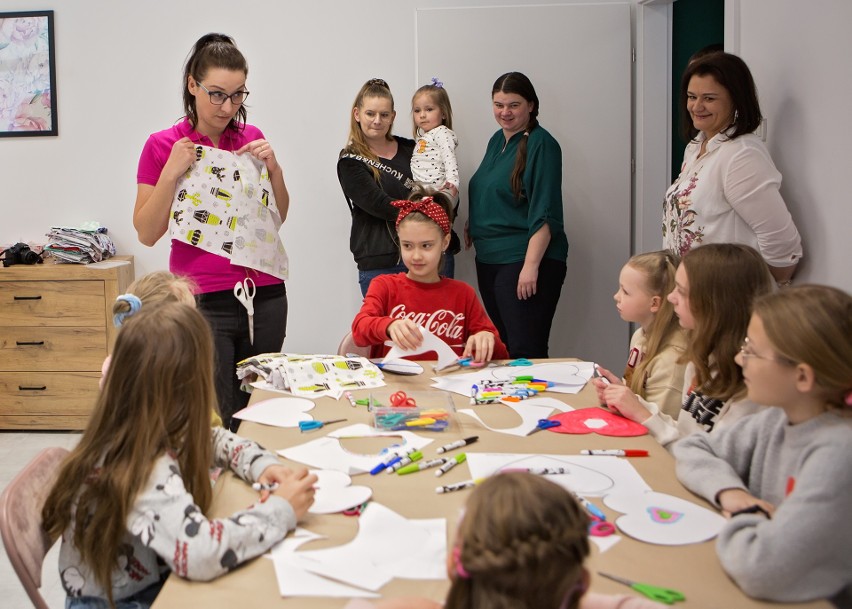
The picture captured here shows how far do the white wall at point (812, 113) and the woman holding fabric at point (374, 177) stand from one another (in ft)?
4.39

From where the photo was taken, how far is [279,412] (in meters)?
1.97

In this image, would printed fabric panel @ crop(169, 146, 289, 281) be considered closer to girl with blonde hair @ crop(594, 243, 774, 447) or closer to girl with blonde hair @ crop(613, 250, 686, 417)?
girl with blonde hair @ crop(613, 250, 686, 417)

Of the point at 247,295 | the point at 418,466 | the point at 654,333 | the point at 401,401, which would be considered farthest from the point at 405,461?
the point at 247,295

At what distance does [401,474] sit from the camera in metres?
1.57

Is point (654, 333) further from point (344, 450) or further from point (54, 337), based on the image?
point (54, 337)

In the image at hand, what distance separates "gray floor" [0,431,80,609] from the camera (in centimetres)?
250

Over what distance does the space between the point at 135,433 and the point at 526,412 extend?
36.9 inches

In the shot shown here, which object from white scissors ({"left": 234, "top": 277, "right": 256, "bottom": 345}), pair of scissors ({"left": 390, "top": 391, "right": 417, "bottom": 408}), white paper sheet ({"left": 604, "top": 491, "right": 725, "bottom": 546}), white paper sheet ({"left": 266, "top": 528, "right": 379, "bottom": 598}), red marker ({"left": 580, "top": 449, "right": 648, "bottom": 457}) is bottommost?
white paper sheet ({"left": 266, "top": 528, "right": 379, "bottom": 598})

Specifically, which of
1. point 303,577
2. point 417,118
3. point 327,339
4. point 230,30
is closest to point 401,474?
point 303,577

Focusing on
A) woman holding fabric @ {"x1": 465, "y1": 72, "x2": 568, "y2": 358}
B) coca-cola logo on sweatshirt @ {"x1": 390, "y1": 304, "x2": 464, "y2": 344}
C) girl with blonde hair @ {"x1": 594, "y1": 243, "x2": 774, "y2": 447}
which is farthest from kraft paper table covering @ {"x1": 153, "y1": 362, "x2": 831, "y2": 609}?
woman holding fabric @ {"x1": 465, "y1": 72, "x2": 568, "y2": 358}

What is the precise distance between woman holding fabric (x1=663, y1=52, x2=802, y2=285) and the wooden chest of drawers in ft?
8.59

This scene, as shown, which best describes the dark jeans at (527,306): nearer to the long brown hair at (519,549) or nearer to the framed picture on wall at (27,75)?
the framed picture on wall at (27,75)

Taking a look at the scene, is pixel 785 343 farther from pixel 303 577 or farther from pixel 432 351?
pixel 432 351

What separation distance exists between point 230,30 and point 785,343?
355 centimetres
